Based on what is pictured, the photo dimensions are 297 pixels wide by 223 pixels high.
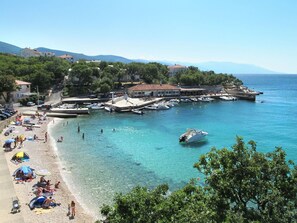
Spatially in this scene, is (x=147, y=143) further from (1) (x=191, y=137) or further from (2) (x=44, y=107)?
(2) (x=44, y=107)

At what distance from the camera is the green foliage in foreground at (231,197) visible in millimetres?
11906

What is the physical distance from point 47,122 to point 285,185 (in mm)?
56846

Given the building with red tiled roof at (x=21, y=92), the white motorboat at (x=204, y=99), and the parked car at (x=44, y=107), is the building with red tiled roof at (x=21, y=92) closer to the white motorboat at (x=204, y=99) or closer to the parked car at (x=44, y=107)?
the parked car at (x=44, y=107)

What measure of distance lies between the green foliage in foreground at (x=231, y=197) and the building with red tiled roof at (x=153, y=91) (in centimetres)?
8677

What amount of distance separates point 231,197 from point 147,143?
3416cm

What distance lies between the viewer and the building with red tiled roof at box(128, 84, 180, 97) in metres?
100

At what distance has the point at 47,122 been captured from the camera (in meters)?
61.4

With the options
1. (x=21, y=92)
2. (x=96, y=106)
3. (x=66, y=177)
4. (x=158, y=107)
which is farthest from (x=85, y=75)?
(x=66, y=177)

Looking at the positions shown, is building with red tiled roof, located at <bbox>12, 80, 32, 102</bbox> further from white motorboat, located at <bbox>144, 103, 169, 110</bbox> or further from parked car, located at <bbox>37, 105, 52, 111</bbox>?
white motorboat, located at <bbox>144, 103, 169, 110</bbox>

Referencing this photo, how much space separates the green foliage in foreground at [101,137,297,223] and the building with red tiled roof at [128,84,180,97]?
285 ft

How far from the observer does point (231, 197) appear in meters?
13.4

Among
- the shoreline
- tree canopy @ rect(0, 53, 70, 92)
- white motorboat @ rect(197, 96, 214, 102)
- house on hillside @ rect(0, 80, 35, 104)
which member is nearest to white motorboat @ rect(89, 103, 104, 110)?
house on hillside @ rect(0, 80, 35, 104)

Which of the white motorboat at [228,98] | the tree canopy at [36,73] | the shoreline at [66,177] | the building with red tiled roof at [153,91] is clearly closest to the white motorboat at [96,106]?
the building with red tiled roof at [153,91]

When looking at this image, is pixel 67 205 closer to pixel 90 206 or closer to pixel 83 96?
pixel 90 206
